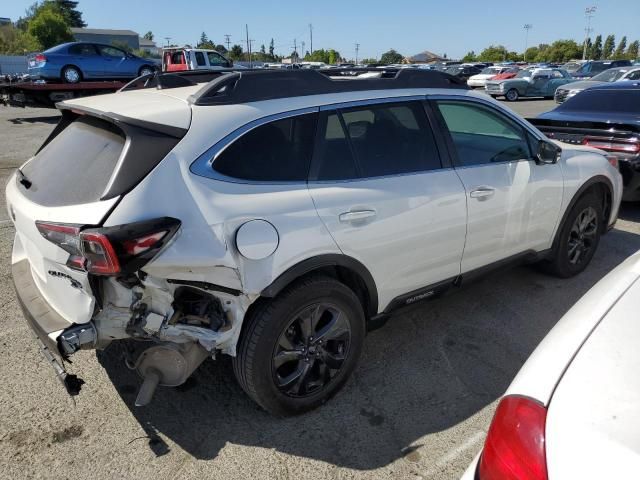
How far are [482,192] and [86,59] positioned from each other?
17554 millimetres

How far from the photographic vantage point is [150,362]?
251cm

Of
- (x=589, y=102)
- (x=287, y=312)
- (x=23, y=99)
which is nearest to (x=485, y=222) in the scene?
(x=287, y=312)

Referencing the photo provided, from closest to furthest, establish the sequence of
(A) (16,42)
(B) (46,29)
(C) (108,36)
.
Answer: (B) (46,29) → (A) (16,42) → (C) (108,36)

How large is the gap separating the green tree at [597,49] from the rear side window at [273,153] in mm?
115297

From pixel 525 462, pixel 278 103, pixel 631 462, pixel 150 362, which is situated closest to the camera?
pixel 631 462

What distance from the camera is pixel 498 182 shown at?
3.52 m

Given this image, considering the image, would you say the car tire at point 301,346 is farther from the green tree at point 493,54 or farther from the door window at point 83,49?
the green tree at point 493,54

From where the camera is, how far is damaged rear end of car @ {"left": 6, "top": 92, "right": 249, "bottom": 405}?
7.24 ft

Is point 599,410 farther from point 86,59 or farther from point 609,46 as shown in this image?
point 609,46

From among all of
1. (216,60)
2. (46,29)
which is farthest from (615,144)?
(46,29)

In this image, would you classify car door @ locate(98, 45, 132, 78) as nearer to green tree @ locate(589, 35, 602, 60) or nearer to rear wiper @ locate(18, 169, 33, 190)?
rear wiper @ locate(18, 169, 33, 190)

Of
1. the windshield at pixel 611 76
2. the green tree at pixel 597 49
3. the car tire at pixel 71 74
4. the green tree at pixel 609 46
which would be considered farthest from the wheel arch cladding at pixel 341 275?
the green tree at pixel 609 46

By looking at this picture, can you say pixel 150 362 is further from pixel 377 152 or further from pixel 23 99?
pixel 23 99

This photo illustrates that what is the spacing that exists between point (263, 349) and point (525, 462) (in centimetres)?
146
